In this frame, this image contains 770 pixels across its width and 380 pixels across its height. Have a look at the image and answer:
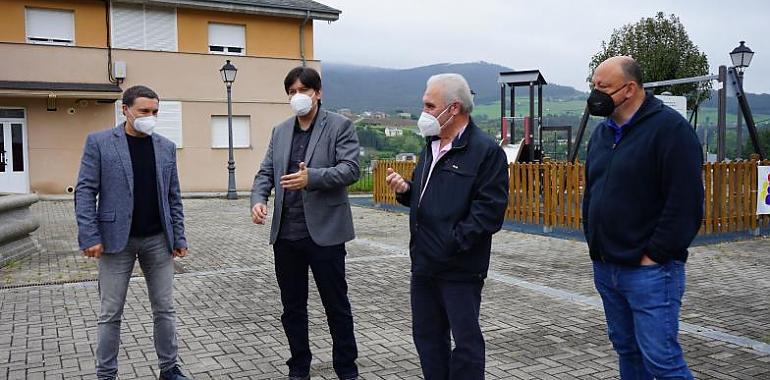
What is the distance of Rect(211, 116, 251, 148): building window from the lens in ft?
83.4

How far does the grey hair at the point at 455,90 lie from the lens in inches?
138

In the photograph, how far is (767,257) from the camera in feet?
32.2

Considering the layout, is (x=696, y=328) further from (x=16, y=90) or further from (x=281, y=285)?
(x=16, y=90)

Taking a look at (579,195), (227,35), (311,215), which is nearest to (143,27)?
(227,35)

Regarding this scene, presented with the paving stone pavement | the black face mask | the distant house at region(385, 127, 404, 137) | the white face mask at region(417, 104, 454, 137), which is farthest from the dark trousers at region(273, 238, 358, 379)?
the distant house at region(385, 127, 404, 137)

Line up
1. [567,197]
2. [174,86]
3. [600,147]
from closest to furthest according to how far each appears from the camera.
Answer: [600,147] → [567,197] → [174,86]

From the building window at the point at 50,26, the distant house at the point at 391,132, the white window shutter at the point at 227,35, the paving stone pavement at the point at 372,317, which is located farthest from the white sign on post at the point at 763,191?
the building window at the point at 50,26

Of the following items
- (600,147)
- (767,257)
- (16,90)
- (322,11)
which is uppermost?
(322,11)

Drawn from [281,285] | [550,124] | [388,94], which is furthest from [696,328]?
[388,94]

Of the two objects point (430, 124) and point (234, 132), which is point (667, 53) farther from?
point (430, 124)

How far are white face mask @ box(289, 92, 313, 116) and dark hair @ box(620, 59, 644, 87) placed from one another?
1.91 meters

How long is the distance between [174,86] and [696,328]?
858 inches

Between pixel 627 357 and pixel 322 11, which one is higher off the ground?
pixel 322 11

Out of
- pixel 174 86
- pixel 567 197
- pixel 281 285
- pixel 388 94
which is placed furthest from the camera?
pixel 388 94
